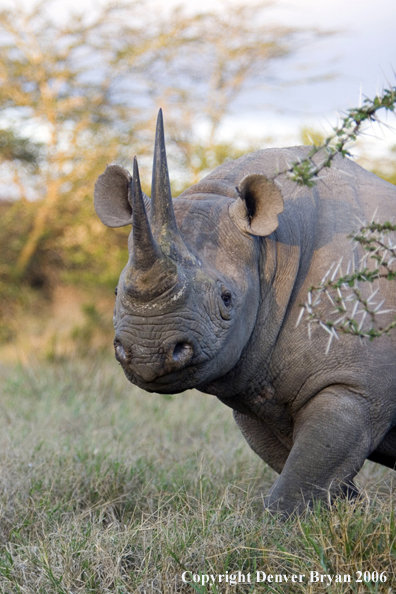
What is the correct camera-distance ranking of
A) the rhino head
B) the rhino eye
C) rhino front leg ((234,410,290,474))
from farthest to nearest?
rhino front leg ((234,410,290,474)) → the rhino eye → the rhino head

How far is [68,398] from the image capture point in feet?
23.0

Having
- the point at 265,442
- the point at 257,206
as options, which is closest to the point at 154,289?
the point at 257,206

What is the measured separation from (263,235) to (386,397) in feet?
2.83

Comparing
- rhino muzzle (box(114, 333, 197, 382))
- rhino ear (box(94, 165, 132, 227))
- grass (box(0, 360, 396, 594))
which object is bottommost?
grass (box(0, 360, 396, 594))

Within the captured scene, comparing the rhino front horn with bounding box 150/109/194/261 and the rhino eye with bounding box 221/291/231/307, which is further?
the rhino eye with bounding box 221/291/231/307

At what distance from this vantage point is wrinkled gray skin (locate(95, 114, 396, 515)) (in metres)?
2.79

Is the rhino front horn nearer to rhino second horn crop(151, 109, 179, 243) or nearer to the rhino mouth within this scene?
rhino second horn crop(151, 109, 179, 243)

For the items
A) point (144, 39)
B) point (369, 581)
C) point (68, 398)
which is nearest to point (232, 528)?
point (369, 581)

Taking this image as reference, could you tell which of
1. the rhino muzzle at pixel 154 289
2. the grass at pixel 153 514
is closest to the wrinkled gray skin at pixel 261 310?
the rhino muzzle at pixel 154 289

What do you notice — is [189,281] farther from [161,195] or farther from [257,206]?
[257,206]

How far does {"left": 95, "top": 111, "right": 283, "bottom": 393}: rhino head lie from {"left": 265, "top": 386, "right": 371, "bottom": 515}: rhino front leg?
438mm

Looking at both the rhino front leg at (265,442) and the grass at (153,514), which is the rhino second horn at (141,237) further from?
the rhino front leg at (265,442)

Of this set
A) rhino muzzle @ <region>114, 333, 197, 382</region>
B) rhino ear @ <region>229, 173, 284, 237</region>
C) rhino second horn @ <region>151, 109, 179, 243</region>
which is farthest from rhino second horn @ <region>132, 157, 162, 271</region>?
rhino ear @ <region>229, 173, 284, 237</region>

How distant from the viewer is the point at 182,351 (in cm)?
282
